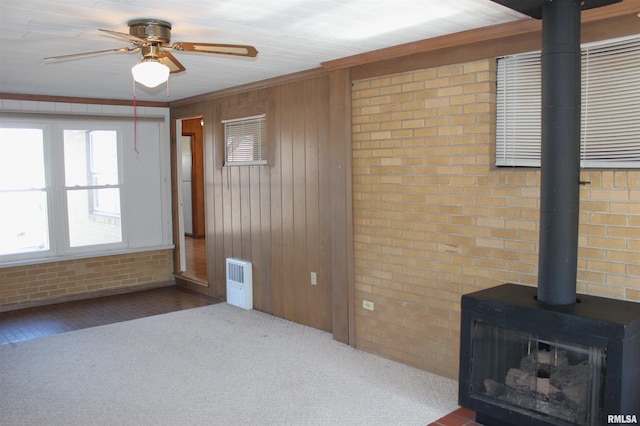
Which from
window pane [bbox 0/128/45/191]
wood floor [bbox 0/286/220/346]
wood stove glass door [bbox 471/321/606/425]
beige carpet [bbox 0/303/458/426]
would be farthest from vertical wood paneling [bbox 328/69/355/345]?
window pane [bbox 0/128/45/191]

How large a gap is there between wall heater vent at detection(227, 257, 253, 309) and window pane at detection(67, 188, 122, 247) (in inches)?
69.1

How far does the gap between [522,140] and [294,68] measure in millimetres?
2118

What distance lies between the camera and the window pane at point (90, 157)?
6113mm

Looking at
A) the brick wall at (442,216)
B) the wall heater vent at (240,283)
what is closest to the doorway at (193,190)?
the wall heater vent at (240,283)

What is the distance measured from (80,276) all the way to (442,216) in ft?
15.0

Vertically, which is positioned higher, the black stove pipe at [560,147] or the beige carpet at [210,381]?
the black stove pipe at [560,147]

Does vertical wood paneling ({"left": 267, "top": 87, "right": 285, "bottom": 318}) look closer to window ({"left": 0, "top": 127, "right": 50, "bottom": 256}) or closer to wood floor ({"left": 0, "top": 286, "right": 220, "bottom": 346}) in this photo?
wood floor ({"left": 0, "top": 286, "right": 220, "bottom": 346})

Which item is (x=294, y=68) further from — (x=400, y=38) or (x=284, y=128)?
(x=400, y=38)

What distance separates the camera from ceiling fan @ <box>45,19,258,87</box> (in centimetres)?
281

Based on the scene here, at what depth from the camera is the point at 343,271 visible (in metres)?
4.37

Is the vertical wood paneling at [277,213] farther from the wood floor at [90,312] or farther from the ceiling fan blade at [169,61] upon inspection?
the ceiling fan blade at [169,61]

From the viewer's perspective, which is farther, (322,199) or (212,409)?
(322,199)

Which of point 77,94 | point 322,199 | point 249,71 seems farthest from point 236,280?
point 77,94
